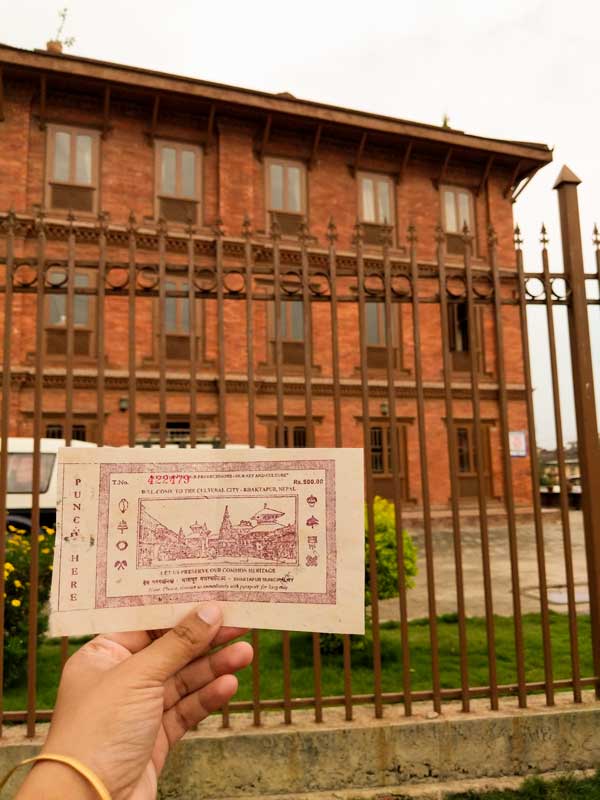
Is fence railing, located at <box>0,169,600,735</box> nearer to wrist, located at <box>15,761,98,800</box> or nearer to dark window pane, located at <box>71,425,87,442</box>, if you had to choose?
dark window pane, located at <box>71,425,87,442</box>

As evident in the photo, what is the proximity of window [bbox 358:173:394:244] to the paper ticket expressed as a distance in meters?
15.6

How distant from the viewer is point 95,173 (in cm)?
1447

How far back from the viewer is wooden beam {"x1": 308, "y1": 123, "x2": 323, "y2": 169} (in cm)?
1539

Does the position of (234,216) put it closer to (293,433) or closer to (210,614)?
(293,433)

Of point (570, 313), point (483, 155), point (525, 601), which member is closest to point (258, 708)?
point (570, 313)

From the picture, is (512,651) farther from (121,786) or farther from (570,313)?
(121,786)

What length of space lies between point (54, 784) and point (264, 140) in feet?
52.8

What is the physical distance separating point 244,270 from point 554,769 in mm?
3048

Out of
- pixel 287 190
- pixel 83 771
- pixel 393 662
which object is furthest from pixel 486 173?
pixel 83 771

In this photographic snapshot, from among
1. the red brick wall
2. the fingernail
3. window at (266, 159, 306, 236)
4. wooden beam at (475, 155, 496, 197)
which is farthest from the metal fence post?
wooden beam at (475, 155, 496, 197)

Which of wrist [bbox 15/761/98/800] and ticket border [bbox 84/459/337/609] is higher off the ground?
ticket border [bbox 84/459/337/609]

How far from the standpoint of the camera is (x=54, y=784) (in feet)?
3.63

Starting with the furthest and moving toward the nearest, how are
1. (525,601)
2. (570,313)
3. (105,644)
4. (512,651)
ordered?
(525,601) < (512,651) < (570,313) < (105,644)

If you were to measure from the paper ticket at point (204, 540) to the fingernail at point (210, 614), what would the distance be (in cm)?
4
